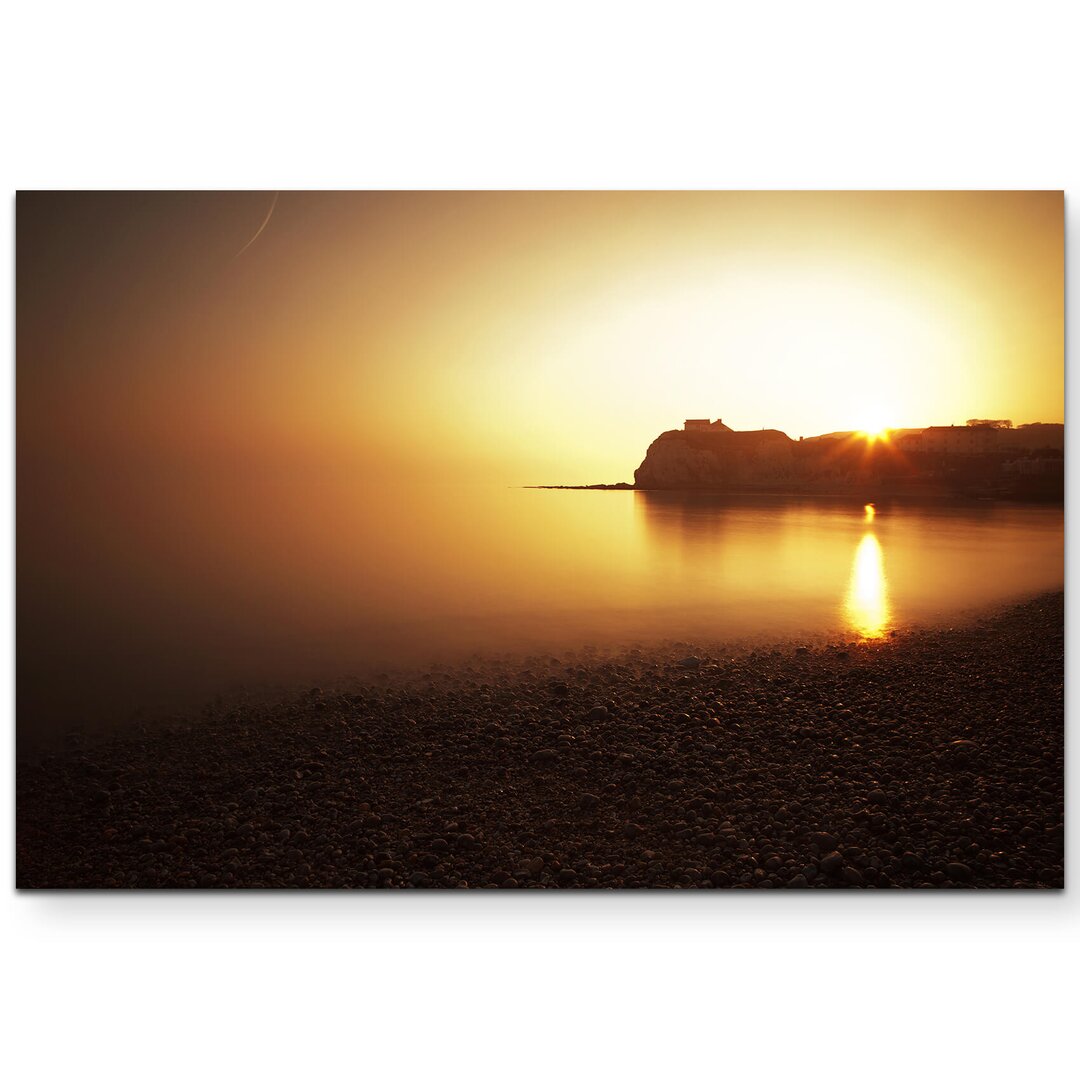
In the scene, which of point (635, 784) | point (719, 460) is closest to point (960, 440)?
point (719, 460)

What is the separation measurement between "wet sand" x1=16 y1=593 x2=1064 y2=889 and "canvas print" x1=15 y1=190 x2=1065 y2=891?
0.01 meters

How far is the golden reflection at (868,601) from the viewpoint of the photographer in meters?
2.97

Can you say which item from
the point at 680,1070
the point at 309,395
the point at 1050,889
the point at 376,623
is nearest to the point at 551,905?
the point at 680,1070

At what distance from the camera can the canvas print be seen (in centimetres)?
275

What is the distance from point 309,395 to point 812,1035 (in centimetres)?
325

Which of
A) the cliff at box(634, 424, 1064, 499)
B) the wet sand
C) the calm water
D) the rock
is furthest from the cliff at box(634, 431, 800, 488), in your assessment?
the rock

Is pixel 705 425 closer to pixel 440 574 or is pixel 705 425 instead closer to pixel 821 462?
pixel 821 462

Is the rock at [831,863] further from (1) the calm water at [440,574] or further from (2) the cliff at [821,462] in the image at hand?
(2) the cliff at [821,462]

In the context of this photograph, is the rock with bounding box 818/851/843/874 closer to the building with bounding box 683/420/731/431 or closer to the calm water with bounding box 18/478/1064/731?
the calm water with bounding box 18/478/1064/731

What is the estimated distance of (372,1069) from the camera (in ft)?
8.66

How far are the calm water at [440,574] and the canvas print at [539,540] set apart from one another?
14mm

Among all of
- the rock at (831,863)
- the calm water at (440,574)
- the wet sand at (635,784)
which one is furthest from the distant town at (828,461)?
the rock at (831,863)

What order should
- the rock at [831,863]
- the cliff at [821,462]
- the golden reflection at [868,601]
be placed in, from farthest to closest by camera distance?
the cliff at [821,462], the golden reflection at [868,601], the rock at [831,863]
